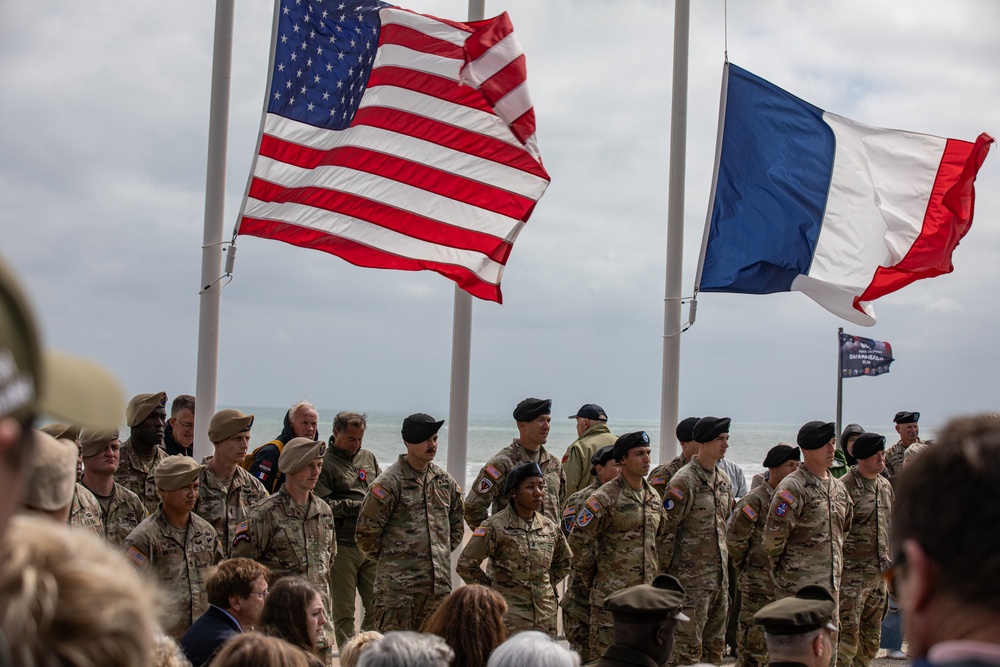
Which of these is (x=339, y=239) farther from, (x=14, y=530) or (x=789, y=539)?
(x=14, y=530)

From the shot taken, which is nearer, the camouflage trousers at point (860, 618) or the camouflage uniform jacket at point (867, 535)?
the camouflage trousers at point (860, 618)

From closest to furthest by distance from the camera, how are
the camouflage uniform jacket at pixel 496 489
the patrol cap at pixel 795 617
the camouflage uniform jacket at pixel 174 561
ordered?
the patrol cap at pixel 795 617, the camouflage uniform jacket at pixel 174 561, the camouflage uniform jacket at pixel 496 489

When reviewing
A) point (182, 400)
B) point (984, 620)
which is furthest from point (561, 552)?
point (984, 620)

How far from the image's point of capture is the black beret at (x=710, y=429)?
27.0 ft

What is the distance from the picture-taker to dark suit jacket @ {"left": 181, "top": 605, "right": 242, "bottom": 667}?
183 inches

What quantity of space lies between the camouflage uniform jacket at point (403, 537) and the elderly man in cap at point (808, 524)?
259cm

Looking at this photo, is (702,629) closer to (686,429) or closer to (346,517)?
(686,429)

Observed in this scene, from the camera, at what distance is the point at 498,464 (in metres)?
7.89

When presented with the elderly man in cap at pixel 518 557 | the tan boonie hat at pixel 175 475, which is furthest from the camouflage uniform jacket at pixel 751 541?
the tan boonie hat at pixel 175 475

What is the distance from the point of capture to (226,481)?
22.7ft

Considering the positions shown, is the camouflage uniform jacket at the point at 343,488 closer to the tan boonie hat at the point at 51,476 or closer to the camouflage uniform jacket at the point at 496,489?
the camouflage uniform jacket at the point at 496,489

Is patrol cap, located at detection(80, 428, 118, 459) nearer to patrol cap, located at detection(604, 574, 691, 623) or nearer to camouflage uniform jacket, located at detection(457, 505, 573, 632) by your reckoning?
camouflage uniform jacket, located at detection(457, 505, 573, 632)

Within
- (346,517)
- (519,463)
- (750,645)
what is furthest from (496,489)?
(750,645)

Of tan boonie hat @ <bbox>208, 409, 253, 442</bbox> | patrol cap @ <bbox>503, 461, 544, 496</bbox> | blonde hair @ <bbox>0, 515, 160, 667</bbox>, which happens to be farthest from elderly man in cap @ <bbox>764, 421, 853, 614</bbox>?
blonde hair @ <bbox>0, 515, 160, 667</bbox>
